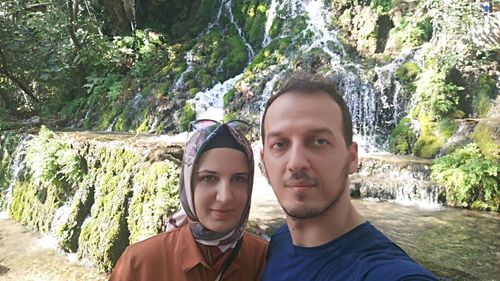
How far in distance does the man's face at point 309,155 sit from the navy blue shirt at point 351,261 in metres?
0.14

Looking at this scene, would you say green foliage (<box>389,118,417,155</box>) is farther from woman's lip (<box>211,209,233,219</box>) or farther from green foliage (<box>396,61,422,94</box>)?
woman's lip (<box>211,209,233,219</box>)

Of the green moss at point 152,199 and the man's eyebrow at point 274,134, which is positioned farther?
the green moss at point 152,199

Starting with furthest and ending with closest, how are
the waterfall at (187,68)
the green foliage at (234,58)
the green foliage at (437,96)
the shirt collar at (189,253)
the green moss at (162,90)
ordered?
1. the green foliage at (234,58)
2. the waterfall at (187,68)
3. the green moss at (162,90)
4. the green foliage at (437,96)
5. the shirt collar at (189,253)

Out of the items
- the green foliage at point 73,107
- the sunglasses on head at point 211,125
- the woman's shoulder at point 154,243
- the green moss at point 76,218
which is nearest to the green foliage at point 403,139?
the green moss at point 76,218

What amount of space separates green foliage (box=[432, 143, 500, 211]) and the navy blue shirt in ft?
24.5

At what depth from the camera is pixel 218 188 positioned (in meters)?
1.92

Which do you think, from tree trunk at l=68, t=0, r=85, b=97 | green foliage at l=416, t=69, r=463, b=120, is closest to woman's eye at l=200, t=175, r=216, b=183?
green foliage at l=416, t=69, r=463, b=120

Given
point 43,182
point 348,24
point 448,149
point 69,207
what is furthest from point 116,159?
point 348,24

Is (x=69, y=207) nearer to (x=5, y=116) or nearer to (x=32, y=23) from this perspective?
(x=5, y=116)

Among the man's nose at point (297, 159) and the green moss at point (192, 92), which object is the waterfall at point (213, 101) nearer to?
the green moss at point (192, 92)

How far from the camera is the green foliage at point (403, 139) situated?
1108 cm

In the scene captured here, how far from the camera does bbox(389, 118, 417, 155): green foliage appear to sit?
11.1m

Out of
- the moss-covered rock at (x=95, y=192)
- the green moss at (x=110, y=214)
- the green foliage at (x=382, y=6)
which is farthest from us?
the green foliage at (x=382, y=6)

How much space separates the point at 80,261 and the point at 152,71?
11060mm
